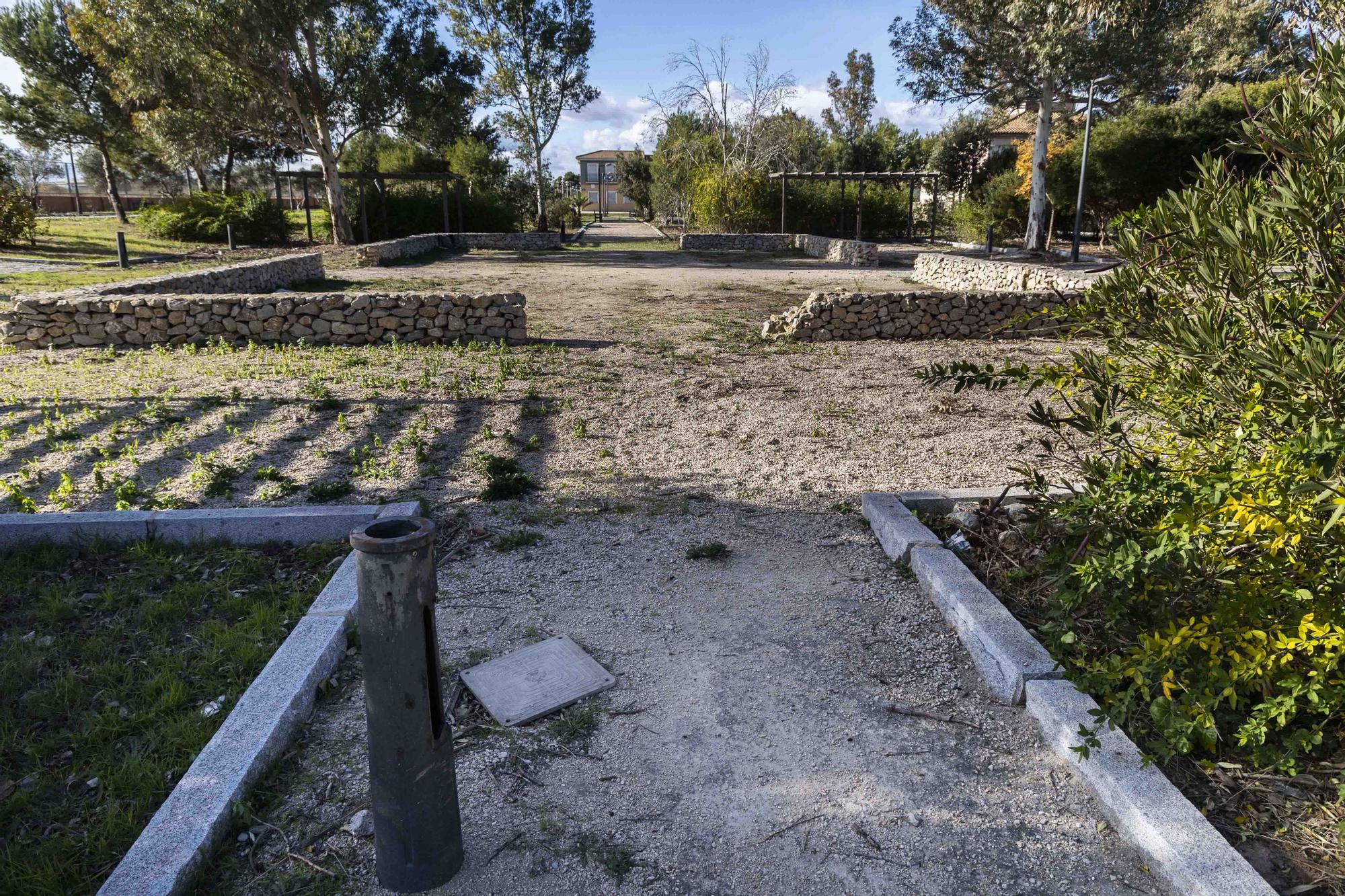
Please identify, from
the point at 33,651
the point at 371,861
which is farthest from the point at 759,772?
the point at 33,651

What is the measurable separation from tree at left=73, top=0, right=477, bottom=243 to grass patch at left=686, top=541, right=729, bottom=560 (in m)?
22.4

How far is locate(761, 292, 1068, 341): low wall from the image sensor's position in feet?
34.2

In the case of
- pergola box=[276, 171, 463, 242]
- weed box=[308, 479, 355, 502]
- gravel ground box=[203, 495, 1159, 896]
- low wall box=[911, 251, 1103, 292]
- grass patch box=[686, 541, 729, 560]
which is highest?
pergola box=[276, 171, 463, 242]

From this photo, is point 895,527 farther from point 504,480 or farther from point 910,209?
point 910,209

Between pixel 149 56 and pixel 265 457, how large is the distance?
2207 cm

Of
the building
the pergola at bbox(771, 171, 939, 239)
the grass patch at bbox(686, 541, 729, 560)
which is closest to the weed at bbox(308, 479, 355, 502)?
the grass patch at bbox(686, 541, 729, 560)

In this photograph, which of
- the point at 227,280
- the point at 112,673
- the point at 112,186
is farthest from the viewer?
the point at 112,186

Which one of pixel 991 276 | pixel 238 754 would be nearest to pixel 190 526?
pixel 238 754

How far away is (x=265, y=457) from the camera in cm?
554

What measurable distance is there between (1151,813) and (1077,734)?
360 mm

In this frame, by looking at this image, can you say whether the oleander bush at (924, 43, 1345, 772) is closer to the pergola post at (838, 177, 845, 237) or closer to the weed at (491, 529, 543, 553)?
the weed at (491, 529, 543, 553)

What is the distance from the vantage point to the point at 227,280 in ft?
44.7

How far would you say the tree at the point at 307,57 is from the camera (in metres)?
20.7

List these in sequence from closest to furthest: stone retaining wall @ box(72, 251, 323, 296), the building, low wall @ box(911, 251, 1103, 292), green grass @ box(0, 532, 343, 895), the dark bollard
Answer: the dark bollard
green grass @ box(0, 532, 343, 895)
stone retaining wall @ box(72, 251, 323, 296)
low wall @ box(911, 251, 1103, 292)
the building
